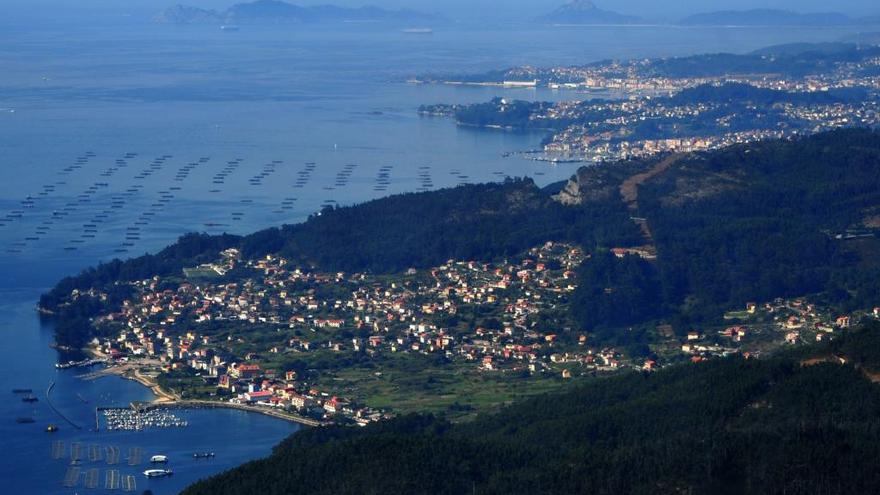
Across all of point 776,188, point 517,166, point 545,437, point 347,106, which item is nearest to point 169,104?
→ point 347,106

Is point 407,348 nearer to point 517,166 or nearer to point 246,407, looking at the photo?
point 246,407

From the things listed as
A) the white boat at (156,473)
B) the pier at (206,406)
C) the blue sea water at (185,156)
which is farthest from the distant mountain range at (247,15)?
the white boat at (156,473)

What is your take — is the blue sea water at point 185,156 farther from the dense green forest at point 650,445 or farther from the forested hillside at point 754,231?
the forested hillside at point 754,231

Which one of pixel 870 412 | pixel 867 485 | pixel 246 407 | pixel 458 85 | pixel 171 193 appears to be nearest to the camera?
pixel 867 485

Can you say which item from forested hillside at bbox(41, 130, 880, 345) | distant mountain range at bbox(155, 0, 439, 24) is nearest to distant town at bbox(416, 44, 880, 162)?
forested hillside at bbox(41, 130, 880, 345)

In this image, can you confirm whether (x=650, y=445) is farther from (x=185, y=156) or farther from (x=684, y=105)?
(x=684, y=105)

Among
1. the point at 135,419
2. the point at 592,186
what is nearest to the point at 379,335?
the point at 135,419

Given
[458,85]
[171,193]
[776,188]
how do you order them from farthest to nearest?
→ [458,85] → [171,193] → [776,188]
